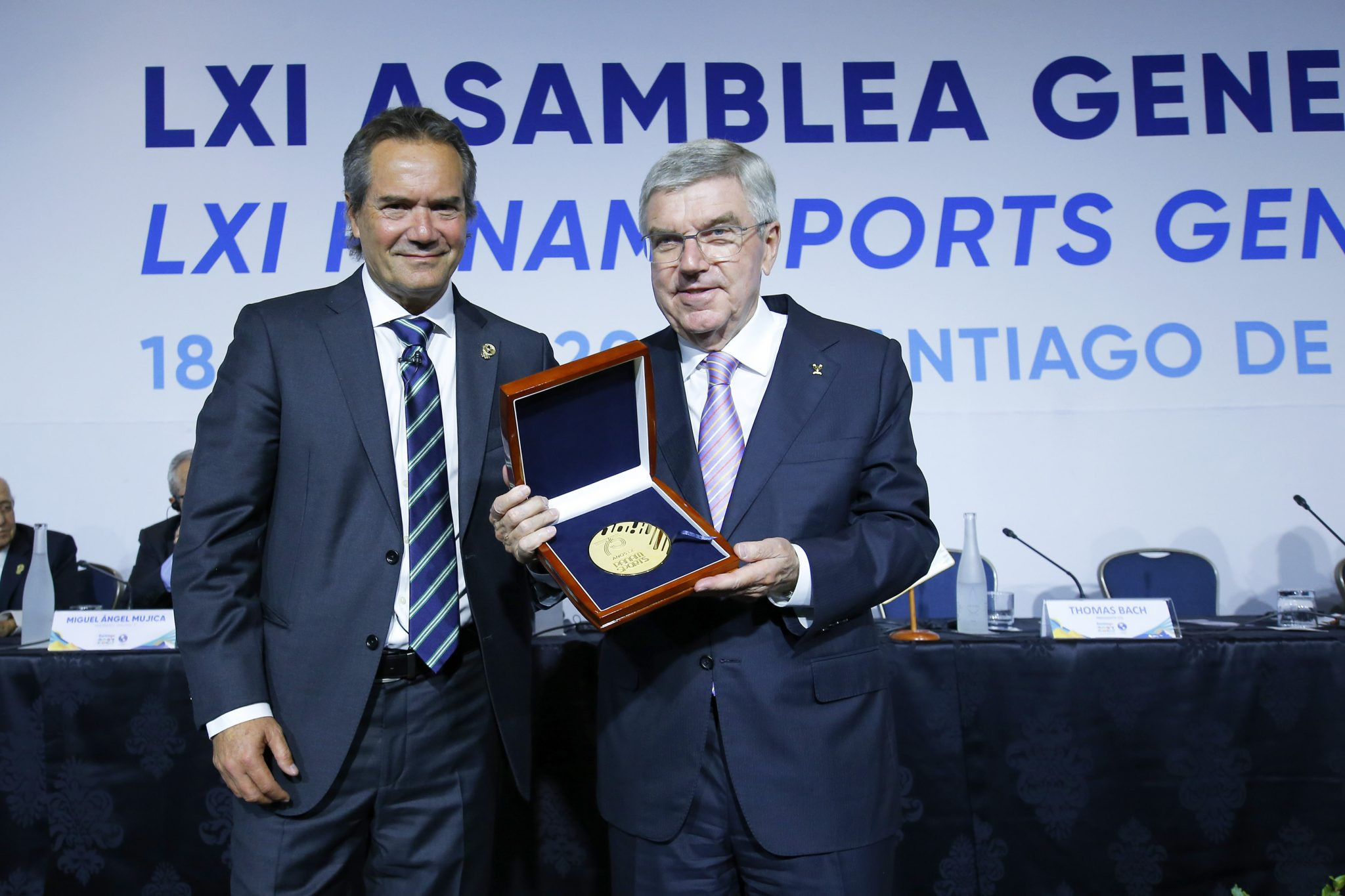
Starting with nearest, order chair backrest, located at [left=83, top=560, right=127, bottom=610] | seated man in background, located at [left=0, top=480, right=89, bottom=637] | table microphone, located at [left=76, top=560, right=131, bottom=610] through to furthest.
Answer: table microphone, located at [left=76, top=560, right=131, bottom=610]
seated man in background, located at [left=0, top=480, right=89, bottom=637]
chair backrest, located at [left=83, top=560, right=127, bottom=610]

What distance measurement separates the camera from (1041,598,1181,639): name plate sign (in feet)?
8.12

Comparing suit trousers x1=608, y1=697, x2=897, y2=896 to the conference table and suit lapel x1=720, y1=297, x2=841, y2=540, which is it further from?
the conference table

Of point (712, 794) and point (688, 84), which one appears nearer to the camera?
point (712, 794)

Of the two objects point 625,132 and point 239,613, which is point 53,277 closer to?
point 625,132

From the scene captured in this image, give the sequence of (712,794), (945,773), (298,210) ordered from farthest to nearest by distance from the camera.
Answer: (298,210), (945,773), (712,794)

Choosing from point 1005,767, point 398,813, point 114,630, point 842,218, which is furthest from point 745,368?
point 842,218

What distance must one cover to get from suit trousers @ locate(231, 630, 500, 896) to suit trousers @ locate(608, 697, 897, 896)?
0.28m

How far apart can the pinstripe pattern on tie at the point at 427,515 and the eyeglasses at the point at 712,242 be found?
412 mm

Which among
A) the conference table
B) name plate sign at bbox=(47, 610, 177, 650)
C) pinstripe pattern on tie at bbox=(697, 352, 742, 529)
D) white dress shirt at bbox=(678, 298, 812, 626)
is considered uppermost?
white dress shirt at bbox=(678, 298, 812, 626)

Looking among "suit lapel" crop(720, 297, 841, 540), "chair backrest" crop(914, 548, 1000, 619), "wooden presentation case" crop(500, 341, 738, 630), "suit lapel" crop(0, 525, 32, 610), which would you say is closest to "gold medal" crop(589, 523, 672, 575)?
"wooden presentation case" crop(500, 341, 738, 630)

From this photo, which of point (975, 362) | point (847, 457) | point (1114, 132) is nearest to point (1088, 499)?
point (975, 362)

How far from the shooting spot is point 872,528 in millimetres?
1364

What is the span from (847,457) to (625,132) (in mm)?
3623

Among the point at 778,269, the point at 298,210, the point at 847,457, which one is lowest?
the point at 847,457
